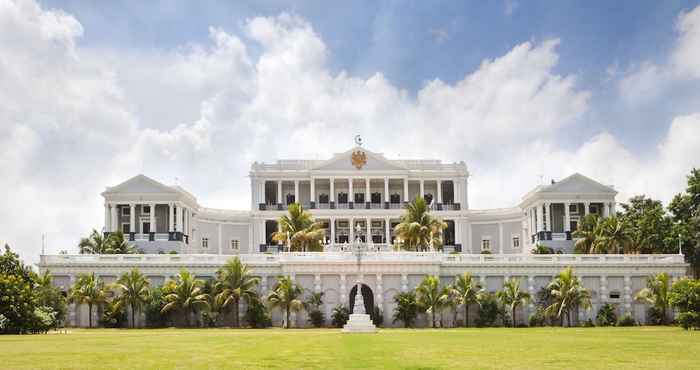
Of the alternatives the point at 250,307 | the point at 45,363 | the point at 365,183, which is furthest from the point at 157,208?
the point at 45,363

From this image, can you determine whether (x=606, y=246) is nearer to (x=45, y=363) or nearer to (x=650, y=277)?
(x=650, y=277)

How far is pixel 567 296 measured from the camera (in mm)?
74562

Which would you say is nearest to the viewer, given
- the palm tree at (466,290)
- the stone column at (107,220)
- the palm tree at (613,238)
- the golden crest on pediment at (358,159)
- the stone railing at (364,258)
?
the palm tree at (466,290)

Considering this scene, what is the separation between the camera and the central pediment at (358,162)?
362 ft

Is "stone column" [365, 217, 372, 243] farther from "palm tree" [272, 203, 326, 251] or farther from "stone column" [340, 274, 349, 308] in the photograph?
A: "stone column" [340, 274, 349, 308]

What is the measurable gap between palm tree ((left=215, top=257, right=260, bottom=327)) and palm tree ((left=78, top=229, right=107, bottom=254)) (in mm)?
18425

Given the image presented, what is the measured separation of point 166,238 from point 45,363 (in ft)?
245

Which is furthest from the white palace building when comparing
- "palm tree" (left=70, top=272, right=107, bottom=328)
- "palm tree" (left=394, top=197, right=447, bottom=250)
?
"palm tree" (left=394, top=197, right=447, bottom=250)

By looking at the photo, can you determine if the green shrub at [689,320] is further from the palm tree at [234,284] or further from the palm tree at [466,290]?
the palm tree at [234,284]

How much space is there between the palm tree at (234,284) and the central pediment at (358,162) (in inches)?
1473

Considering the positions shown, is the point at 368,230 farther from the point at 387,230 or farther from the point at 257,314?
the point at 257,314

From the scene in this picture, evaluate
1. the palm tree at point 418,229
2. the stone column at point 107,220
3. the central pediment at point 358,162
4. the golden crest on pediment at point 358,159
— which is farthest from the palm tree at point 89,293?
the golden crest on pediment at point 358,159

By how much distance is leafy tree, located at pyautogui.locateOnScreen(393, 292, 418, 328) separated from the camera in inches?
2940

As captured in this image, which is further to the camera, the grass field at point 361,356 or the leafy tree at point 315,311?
the leafy tree at point 315,311
